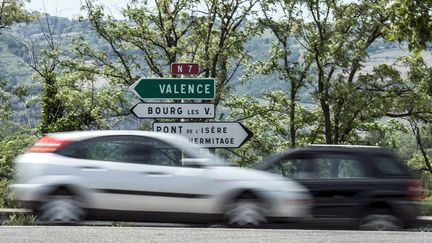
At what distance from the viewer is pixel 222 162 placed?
469 inches

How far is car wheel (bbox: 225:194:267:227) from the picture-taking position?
36.9 ft

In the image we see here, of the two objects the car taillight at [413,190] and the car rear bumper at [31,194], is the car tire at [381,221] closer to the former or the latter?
the car taillight at [413,190]

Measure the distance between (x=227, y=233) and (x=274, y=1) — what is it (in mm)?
32341

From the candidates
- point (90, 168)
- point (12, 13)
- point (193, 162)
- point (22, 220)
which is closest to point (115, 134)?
point (90, 168)

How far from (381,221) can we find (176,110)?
18.4 feet

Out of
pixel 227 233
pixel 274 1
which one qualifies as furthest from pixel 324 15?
pixel 227 233

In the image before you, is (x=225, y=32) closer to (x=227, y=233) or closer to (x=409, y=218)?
(x=409, y=218)

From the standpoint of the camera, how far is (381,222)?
1234 cm

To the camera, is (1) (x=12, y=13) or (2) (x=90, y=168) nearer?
(2) (x=90, y=168)

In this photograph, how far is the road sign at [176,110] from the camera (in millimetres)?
16297

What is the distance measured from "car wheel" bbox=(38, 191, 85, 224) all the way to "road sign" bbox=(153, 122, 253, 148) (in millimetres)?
5396

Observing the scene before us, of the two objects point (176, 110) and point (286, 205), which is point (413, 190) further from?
point (176, 110)

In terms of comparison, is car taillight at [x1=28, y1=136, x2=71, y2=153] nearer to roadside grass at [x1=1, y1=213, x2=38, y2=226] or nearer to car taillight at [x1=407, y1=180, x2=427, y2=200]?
roadside grass at [x1=1, y1=213, x2=38, y2=226]

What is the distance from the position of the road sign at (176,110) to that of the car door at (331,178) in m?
3.92
